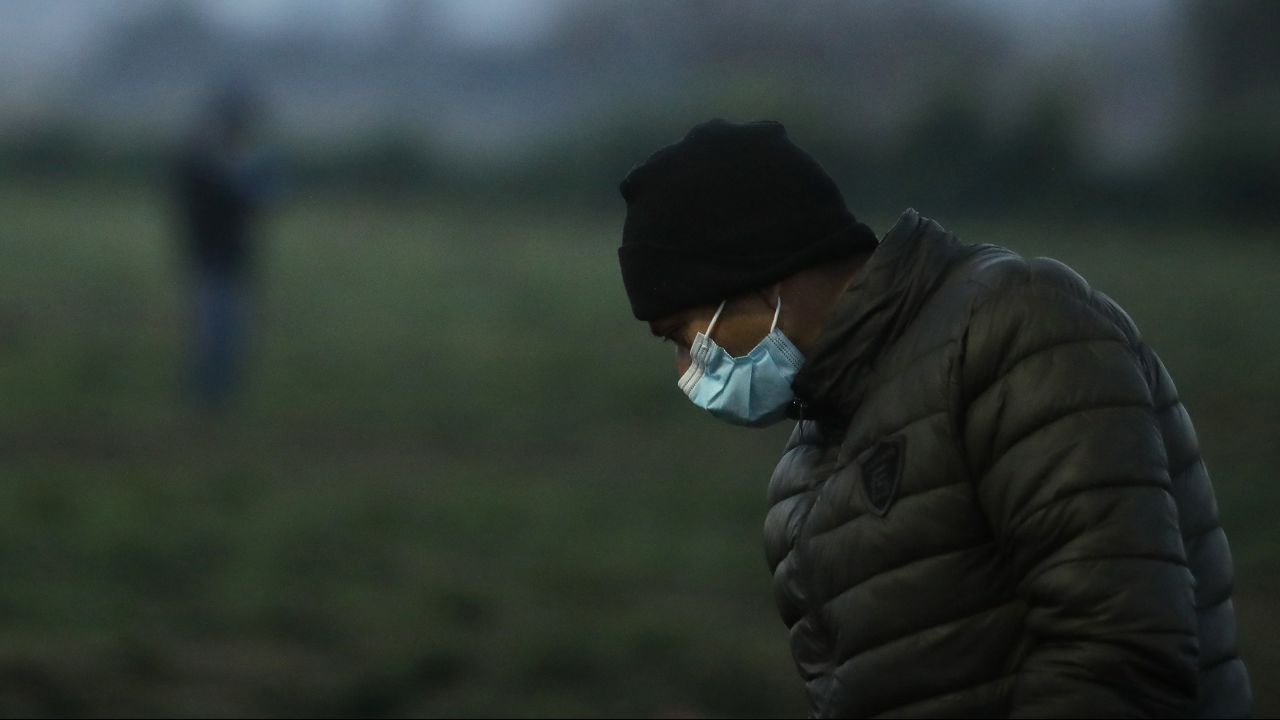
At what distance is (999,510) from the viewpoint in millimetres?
1968

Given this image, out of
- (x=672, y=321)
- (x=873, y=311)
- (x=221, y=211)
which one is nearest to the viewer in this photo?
(x=873, y=311)

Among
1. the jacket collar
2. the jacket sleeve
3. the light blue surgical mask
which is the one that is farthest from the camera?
the light blue surgical mask

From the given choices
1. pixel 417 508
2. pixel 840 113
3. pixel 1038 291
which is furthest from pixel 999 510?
pixel 840 113

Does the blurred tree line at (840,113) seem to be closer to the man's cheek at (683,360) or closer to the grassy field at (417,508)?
the grassy field at (417,508)

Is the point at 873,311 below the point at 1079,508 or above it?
above

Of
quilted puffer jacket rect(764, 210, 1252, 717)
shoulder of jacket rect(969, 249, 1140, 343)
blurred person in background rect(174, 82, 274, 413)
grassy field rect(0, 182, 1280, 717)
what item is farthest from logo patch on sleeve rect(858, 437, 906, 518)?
blurred person in background rect(174, 82, 274, 413)

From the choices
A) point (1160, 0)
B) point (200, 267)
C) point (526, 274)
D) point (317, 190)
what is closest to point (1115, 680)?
point (200, 267)

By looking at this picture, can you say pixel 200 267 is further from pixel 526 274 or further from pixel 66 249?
pixel 66 249

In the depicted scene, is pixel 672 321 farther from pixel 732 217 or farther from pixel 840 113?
pixel 840 113

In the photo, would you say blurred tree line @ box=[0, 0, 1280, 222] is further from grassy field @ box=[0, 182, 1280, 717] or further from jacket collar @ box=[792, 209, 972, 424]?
jacket collar @ box=[792, 209, 972, 424]

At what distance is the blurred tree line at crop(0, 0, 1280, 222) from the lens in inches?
1056

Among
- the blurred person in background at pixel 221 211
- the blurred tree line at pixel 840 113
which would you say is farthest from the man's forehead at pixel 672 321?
the blurred tree line at pixel 840 113

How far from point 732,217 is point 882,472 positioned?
37cm

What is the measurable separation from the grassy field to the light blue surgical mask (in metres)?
0.42
